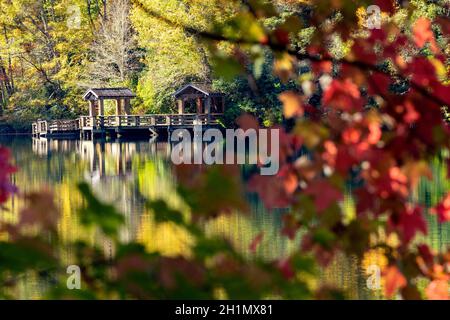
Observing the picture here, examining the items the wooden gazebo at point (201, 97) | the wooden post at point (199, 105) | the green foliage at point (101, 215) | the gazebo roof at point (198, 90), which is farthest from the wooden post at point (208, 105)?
the green foliage at point (101, 215)

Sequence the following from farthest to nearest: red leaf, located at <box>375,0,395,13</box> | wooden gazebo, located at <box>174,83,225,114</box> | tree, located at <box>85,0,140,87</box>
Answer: tree, located at <box>85,0,140,87</box> < wooden gazebo, located at <box>174,83,225,114</box> < red leaf, located at <box>375,0,395,13</box>

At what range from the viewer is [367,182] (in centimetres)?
216

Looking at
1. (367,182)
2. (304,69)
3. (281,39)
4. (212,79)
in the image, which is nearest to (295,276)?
(367,182)

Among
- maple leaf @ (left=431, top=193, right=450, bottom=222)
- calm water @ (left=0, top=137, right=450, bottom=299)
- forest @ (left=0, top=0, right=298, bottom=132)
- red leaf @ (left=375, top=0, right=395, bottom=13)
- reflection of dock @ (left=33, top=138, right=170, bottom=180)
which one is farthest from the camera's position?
forest @ (left=0, top=0, right=298, bottom=132)

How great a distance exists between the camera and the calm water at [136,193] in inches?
341

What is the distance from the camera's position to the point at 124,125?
38.4 meters

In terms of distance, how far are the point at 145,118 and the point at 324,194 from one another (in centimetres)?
3680

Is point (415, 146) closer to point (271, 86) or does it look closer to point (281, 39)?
point (281, 39)

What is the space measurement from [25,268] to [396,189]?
816 millimetres

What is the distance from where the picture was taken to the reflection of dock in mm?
22781

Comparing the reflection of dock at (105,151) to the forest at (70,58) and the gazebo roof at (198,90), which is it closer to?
the gazebo roof at (198,90)

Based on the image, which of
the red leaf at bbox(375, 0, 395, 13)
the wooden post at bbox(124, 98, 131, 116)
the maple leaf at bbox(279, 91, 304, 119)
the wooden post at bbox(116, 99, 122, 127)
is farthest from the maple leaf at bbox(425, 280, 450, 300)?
the wooden post at bbox(124, 98, 131, 116)

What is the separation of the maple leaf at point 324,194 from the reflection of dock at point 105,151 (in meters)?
18.6

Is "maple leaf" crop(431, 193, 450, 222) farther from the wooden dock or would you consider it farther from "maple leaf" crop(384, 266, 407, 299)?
the wooden dock
